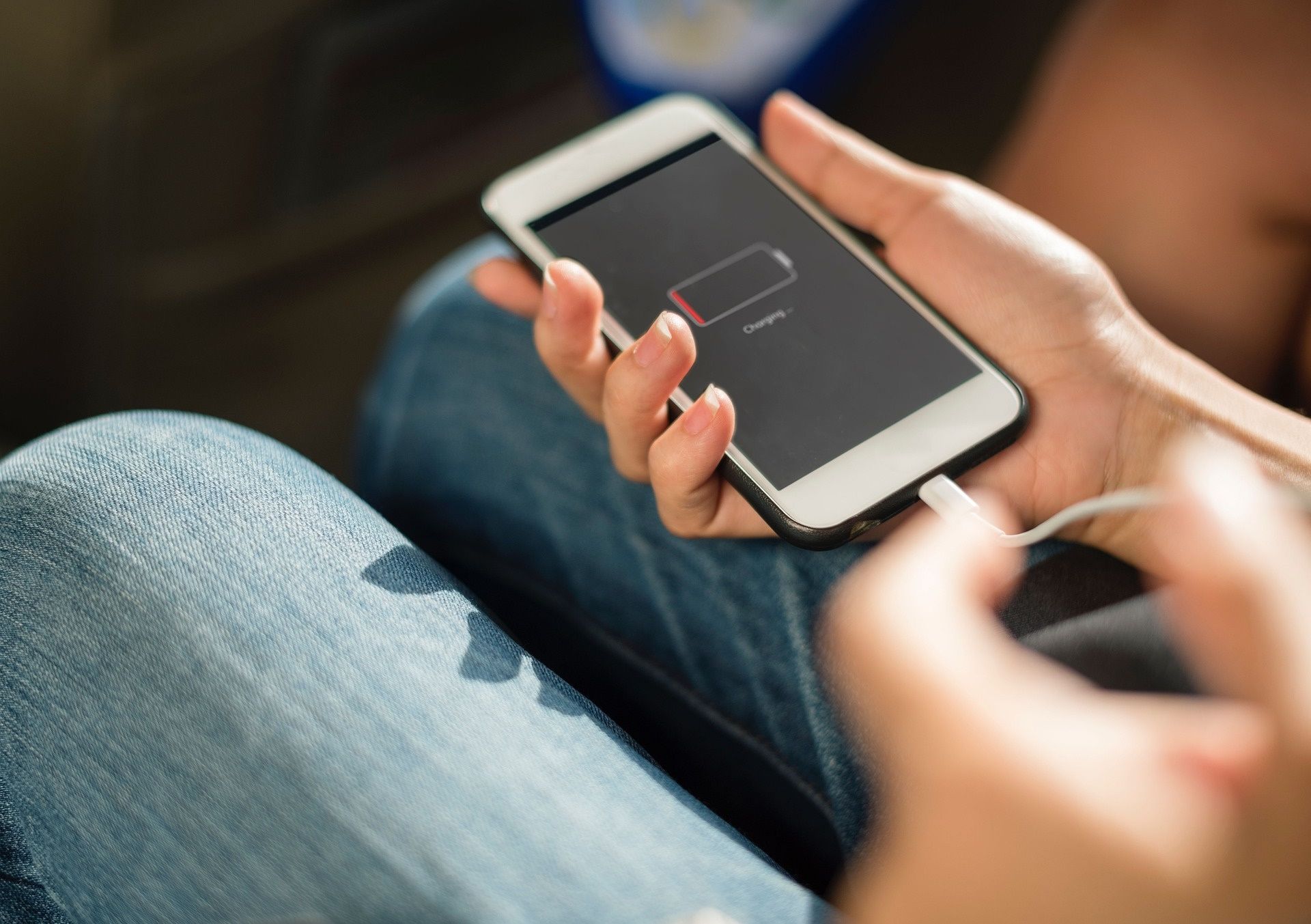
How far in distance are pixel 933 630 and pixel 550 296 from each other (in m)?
0.30

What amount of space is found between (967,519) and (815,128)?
1.00 ft

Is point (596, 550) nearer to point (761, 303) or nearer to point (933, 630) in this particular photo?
point (761, 303)

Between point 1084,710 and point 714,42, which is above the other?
point 714,42

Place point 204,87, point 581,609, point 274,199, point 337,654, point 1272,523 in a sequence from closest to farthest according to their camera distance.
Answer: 1. point 1272,523
2. point 337,654
3. point 581,609
4. point 204,87
5. point 274,199

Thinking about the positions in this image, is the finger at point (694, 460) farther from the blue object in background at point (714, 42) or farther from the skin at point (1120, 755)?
the blue object in background at point (714, 42)

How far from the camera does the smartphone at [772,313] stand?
523 mm

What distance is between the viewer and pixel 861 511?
506 millimetres

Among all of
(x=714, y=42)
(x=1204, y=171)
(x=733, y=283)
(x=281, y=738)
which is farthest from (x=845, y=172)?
(x=281, y=738)

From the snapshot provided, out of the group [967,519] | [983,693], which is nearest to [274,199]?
[967,519]

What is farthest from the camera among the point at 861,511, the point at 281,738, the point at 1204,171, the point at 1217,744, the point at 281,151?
the point at 281,151

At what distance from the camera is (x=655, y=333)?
49 cm

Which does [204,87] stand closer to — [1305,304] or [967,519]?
[967,519]

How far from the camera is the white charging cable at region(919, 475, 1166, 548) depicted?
0.44 metres

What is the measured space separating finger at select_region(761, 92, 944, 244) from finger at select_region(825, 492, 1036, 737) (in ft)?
1.00
